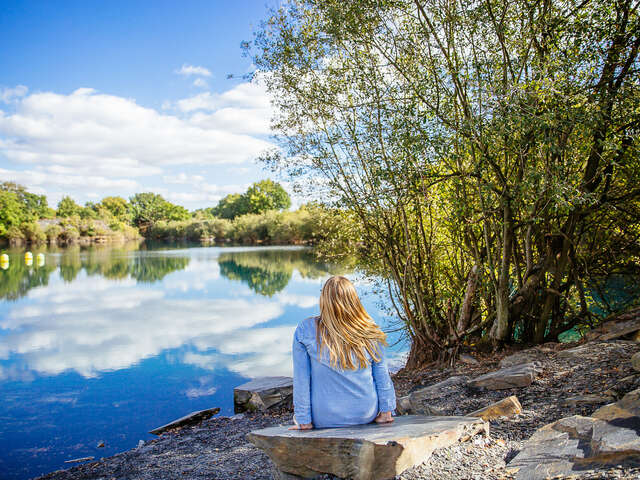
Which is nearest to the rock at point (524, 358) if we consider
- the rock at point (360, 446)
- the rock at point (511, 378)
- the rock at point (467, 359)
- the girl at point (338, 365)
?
the rock at point (511, 378)

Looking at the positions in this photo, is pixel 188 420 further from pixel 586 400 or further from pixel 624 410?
pixel 624 410

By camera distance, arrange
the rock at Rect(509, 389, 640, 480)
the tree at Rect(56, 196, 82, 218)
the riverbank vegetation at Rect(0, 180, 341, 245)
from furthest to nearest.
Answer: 1. the tree at Rect(56, 196, 82, 218)
2. the riverbank vegetation at Rect(0, 180, 341, 245)
3. the rock at Rect(509, 389, 640, 480)

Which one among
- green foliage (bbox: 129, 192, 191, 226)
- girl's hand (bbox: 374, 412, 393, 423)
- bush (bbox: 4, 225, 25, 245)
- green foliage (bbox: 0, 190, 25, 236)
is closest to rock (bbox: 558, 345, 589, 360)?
girl's hand (bbox: 374, 412, 393, 423)

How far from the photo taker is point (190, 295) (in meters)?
21.4

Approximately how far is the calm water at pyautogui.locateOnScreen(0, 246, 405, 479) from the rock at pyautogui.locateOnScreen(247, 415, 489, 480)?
14.6ft

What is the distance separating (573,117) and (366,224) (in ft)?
12.6

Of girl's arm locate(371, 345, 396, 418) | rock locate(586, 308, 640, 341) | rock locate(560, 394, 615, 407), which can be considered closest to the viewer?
girl's arm locate(371, 345, 396, 418)

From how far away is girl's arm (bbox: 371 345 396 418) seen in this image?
308 cm

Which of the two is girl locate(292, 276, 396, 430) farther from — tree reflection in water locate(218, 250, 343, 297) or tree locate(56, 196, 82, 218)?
tree locate(56, 196, 82, 218)

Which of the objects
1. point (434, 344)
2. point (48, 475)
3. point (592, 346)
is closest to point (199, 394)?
point (48, 475)

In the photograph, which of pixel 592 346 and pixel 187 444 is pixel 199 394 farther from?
pixel 592 346

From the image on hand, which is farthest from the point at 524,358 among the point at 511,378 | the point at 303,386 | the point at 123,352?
the point at 123,352

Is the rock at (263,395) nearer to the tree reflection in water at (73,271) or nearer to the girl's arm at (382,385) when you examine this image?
the girl's arm at (382,385)

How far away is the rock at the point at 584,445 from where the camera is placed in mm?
2391
